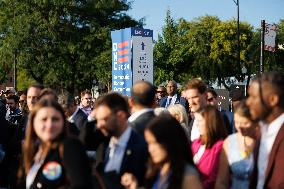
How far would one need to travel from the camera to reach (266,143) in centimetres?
364

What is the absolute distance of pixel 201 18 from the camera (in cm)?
5844

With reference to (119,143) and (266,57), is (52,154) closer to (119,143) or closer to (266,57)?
(119,143)

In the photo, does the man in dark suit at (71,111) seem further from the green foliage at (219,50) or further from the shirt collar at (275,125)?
the green foliage at (219,50)

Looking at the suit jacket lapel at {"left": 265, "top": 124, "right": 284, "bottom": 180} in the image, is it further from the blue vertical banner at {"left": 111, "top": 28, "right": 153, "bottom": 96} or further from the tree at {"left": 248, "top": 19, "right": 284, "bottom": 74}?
the tree at {"left": 248, "top": 19, "right": 284, "bottom": 74}

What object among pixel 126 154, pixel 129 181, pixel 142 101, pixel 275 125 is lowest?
pixel 129 181

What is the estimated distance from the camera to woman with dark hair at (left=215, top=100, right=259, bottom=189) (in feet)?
13.9

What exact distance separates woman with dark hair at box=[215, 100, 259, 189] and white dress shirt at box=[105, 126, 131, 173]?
950 mm

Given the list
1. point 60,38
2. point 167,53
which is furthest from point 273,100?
point 60,38

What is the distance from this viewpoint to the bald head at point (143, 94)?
4.76 metres

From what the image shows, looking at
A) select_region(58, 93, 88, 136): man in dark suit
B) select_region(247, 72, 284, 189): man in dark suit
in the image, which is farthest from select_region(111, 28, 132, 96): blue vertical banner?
select_region(247, 72, 284, 189): man in dark suit

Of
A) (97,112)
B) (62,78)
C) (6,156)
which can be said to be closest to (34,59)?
(62,78)

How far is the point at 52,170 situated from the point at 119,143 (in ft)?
2.12

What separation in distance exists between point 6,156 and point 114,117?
316 cm

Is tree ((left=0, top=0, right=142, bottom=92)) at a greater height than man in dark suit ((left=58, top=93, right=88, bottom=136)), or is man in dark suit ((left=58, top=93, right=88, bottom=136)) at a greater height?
tree ((left=0, top=0, right=142, bottom=92))
